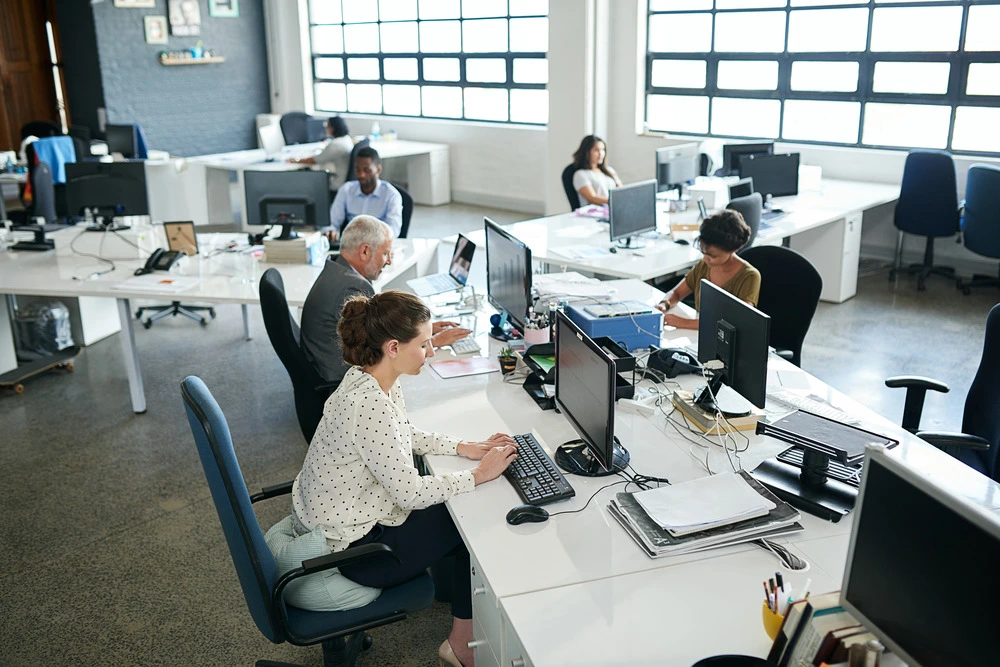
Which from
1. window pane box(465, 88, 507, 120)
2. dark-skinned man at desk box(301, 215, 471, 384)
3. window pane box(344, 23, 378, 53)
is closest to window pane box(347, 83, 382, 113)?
window pane box(344, 23, 378, 53)

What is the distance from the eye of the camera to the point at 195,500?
12.4 feet

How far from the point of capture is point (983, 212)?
19.8 feet

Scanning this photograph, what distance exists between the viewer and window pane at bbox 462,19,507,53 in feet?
31.8

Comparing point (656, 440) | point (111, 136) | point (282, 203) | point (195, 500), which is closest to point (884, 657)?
point (656, 440)

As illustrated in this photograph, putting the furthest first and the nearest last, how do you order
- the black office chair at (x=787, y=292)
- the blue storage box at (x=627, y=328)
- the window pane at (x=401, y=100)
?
1. the window pane at (x=401, y=100)
2. the black office chair at (x=787, y=292)
3. the blue storage box at (x=627, y=328)

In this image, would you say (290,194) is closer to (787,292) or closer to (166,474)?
(166,474)

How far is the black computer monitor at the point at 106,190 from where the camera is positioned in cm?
517

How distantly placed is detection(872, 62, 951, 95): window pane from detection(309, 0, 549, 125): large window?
322 centimetres

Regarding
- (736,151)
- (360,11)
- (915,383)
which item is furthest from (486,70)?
(915,383)

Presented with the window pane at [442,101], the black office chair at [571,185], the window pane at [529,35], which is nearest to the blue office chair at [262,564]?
the black office chair at [571,185]

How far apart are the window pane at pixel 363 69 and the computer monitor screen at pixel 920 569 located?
34.4 feet

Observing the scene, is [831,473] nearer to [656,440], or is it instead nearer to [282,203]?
[656,440]

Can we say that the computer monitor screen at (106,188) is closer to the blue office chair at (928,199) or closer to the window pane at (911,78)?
the blue office chair at (928,199)

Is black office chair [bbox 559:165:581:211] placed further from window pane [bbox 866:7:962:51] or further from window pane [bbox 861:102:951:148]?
window pane [bbox 866:7:962:51]
